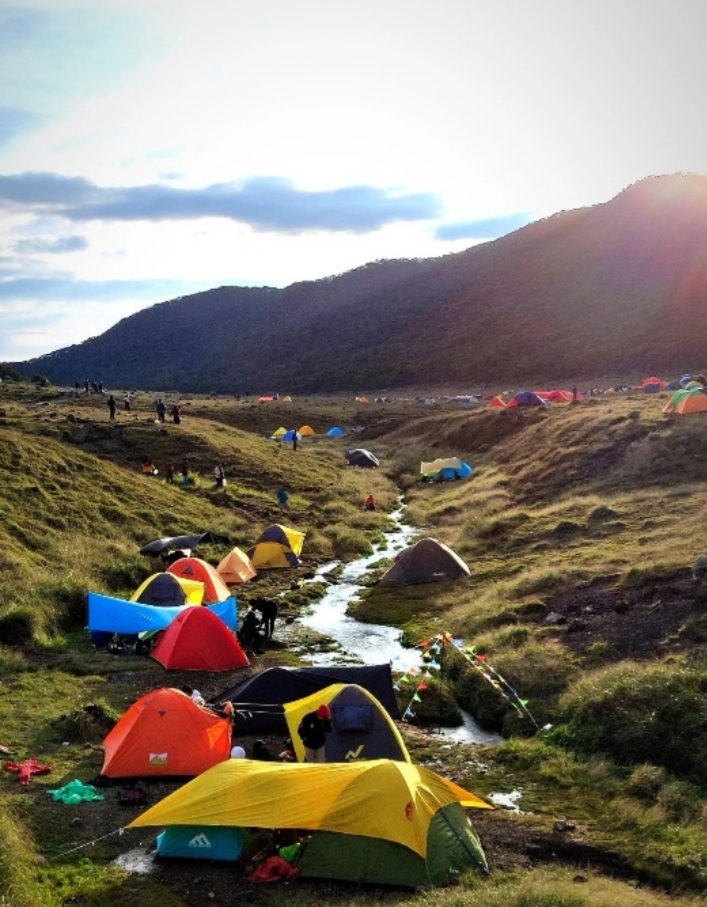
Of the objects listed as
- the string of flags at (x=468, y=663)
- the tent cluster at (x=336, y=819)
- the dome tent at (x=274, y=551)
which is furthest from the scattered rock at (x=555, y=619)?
the dome tent at (x=274, y=551)

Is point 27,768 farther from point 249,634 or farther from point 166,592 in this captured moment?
point 166,592

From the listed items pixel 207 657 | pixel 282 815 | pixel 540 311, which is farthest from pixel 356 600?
pixel 540 311

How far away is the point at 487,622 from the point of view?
2320 centimetres

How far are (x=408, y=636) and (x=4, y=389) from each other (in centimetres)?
5892

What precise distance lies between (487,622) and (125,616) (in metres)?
9.29

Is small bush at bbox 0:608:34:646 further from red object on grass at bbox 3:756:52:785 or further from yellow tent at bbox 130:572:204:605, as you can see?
red object on grass at bbox 3:756:52:785

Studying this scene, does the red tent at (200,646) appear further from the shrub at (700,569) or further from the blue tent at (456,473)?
the blue tent at (456,473)

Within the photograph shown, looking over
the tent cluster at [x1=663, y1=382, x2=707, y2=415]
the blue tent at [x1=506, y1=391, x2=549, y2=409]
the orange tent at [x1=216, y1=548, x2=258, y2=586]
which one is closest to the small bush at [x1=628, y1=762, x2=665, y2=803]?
the orange tent at [x1=216, y1=548, x2=258, y2=586]

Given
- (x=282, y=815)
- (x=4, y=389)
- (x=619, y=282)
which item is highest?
(x=619, y=282)

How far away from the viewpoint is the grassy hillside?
369ft

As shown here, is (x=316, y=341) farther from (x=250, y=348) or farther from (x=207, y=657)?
(x=207, y=657)

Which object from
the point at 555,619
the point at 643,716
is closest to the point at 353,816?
the point at 643,716

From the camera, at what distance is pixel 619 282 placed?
433ft

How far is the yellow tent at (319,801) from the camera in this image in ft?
38.7
